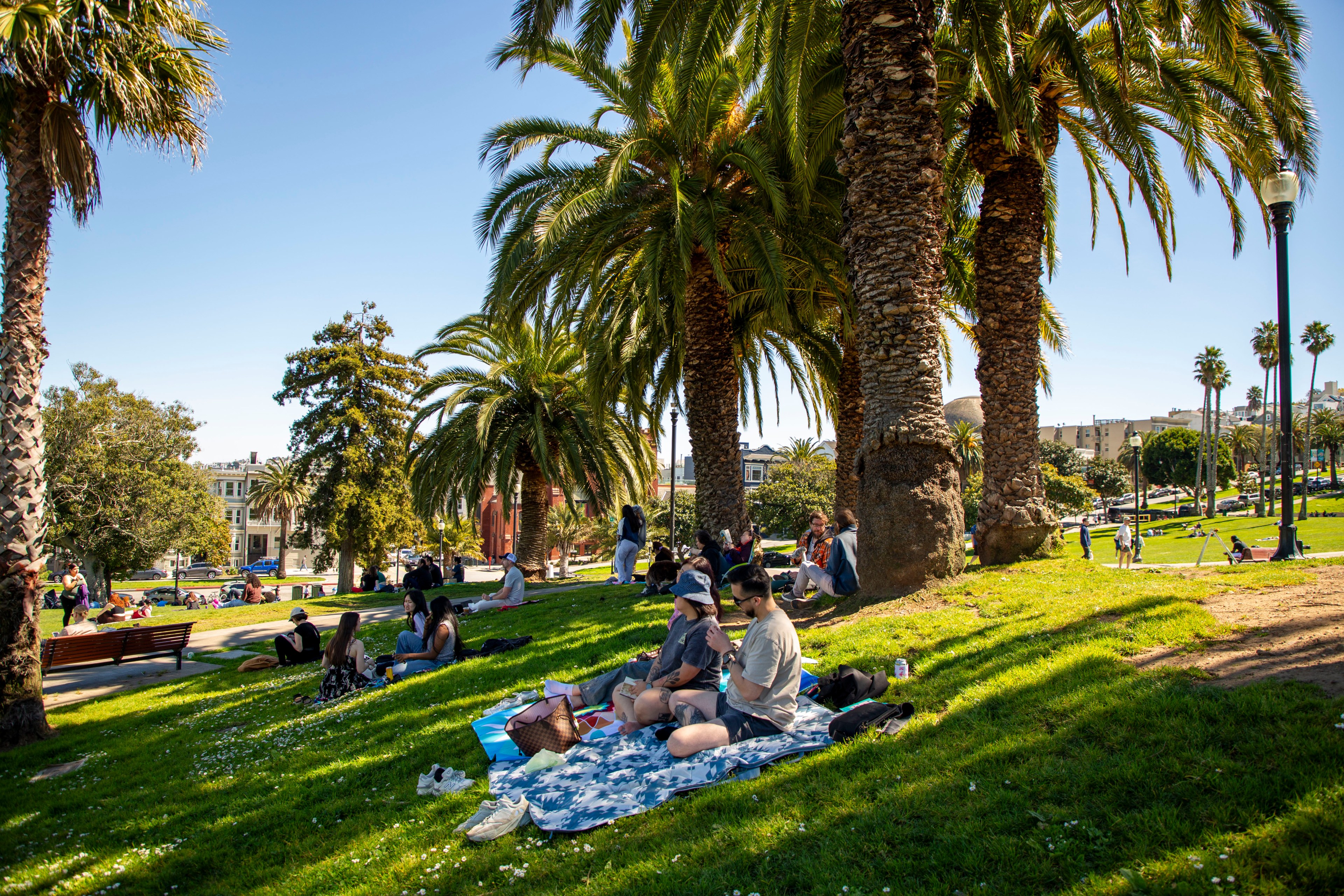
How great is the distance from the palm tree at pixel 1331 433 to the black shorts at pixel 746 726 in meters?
83.4

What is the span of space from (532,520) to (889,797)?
20994 millimetres

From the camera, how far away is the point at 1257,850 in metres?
2.92

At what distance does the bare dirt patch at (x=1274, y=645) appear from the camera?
173 inches

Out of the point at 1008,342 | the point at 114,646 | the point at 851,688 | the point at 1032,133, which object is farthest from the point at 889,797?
the point at 114,646

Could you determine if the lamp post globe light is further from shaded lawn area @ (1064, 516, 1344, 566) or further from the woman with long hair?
the woman with long hair

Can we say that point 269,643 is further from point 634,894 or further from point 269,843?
point 634,894

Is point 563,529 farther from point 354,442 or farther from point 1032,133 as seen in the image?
point 1032,133

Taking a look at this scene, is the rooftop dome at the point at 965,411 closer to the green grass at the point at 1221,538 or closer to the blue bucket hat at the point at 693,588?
the green grass at the point at 1221,538

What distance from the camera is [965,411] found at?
7594 centimetres

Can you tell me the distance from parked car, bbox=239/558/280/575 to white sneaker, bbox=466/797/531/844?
69.1m

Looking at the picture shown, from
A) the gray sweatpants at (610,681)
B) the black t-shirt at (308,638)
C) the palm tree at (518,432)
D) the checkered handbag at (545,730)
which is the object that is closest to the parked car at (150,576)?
the palm tree at (518,432)

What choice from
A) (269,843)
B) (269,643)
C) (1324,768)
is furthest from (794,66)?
(269,643)

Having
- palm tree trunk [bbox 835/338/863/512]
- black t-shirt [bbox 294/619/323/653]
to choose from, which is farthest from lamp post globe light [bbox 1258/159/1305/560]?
black t-shirt [bbox 294/619/323/653]

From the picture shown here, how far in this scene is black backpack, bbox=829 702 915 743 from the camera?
485 centimetres
